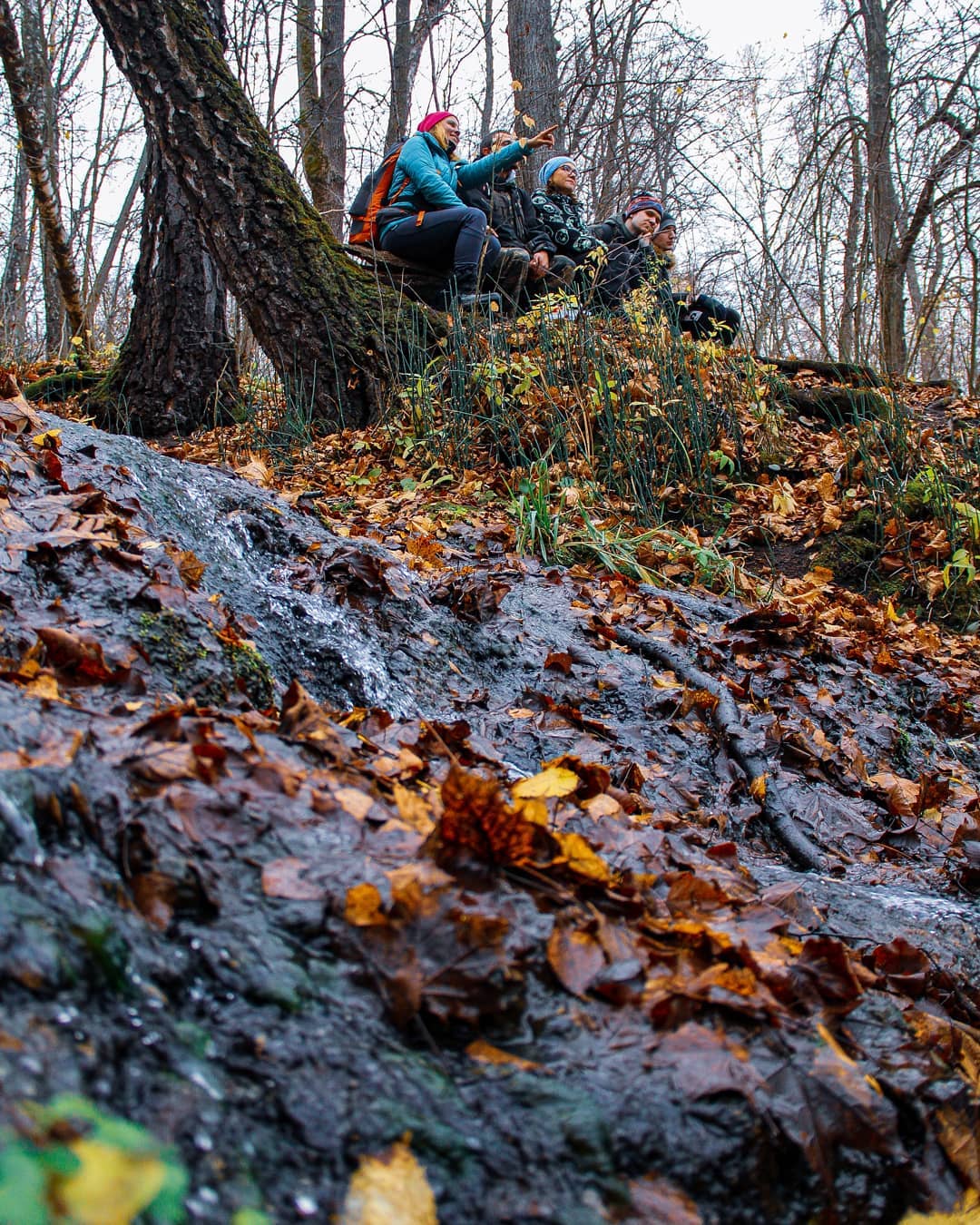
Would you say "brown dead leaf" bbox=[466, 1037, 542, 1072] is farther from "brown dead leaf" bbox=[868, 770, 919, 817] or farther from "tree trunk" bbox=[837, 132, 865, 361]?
"tree trunk" bbox=[837, 132, 865, 361]

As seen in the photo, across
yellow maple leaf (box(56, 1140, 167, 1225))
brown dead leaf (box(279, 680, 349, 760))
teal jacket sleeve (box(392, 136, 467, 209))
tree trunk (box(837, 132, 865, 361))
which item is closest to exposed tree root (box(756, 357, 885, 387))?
tree trunk (box(837, 132, 865, 361))

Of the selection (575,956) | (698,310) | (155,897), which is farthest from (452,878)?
(698,310)

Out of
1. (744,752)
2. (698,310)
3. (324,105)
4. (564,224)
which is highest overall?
(324,105)

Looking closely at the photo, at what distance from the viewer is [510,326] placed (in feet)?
18.2

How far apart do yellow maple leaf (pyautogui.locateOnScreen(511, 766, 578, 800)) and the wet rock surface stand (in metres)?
0.07

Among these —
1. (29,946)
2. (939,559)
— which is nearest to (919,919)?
(29,946)

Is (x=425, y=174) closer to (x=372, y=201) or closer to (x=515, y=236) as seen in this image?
(x=372, y=201)

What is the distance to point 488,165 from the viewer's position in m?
6.13

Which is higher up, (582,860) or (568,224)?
(568,224)

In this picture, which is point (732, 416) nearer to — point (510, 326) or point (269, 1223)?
point (510, 326)

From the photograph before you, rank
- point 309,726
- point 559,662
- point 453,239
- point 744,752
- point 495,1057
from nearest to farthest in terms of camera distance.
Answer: point 495,1057 < point 309,726 < point 744,752 < point 559,662 < point 453,239

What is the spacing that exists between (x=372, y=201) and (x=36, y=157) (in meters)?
2.31

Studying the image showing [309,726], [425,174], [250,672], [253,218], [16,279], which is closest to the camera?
[309,726]

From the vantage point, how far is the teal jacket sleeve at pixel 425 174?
5.83 m
